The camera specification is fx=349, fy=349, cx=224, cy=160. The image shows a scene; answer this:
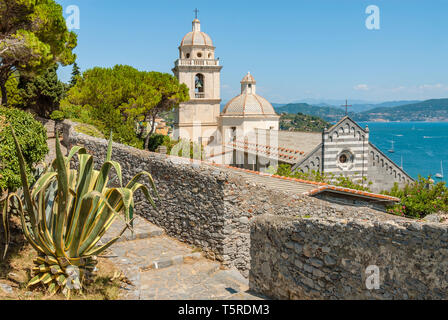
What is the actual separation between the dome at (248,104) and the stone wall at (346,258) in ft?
88.9

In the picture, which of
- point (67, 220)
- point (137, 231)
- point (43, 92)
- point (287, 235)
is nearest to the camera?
point (67, 220)

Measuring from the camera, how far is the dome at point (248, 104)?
106 ft

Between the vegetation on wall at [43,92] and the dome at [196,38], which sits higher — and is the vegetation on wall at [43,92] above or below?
below

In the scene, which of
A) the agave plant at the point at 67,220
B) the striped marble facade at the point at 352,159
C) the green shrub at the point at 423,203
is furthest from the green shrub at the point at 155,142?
the agave plant at the point at 67,220

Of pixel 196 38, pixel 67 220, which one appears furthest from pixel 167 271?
pixel 196 38

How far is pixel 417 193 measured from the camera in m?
15.1

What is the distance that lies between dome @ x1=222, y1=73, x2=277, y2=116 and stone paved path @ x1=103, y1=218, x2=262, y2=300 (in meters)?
25.2

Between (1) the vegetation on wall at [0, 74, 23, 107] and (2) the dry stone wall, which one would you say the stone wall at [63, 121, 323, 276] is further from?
(1) the vegetation on wall at [0, 74, 23, 107]

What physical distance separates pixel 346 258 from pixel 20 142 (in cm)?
510

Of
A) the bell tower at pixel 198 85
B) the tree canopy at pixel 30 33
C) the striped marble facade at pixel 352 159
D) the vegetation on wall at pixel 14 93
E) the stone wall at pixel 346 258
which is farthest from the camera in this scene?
the bell tower at pixel 198 85

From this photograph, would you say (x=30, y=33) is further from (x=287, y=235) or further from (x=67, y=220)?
(x=287, y=235)

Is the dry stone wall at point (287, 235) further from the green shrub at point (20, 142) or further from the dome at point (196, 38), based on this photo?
the dome at point (196, 38)

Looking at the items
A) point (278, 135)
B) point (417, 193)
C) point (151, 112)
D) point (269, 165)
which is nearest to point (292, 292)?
point (417, 193)

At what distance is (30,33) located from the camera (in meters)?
10.8
